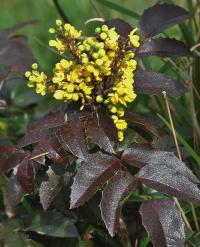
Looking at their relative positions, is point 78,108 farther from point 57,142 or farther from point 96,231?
point 96,231

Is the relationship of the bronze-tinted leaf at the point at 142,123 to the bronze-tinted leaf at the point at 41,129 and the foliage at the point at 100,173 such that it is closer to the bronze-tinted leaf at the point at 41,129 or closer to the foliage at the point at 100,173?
the foliage at the point at 100,173

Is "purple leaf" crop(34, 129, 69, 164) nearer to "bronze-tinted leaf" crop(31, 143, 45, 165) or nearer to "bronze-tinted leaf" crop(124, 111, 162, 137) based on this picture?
"bronze-tinted leaf" crop(31, 143, 45, 165)

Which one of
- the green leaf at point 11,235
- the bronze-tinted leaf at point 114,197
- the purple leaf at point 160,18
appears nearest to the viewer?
the bronze-tinted leaf at point 114,197

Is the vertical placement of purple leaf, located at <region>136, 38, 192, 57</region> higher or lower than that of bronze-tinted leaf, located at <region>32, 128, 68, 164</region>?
higher

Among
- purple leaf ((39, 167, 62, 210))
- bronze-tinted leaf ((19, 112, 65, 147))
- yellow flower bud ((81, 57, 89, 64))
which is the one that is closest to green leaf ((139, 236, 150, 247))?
purple leaf ((39, 167, 62, 210))

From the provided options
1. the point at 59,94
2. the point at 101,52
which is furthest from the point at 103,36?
the point at 59,94

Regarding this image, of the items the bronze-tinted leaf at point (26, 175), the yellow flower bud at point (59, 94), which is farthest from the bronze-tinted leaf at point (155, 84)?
the bronze-tinted leaf at point (26, 175)

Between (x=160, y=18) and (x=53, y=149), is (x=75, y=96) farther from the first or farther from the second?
(x=160, y=18)
